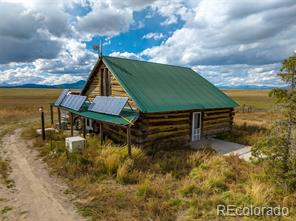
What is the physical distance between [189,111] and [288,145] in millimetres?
7729

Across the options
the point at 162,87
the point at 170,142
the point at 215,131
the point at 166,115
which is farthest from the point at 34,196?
the point at 215,131

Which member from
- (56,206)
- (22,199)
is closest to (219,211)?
(56,206)

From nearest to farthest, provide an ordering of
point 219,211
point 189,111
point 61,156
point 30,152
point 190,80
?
1. point 219,211
2. point 61,156
3. point 30,152
4. point 189,111
5. point 190,80

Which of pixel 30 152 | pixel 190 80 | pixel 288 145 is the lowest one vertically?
pixel 30 152

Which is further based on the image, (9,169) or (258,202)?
(9,169)

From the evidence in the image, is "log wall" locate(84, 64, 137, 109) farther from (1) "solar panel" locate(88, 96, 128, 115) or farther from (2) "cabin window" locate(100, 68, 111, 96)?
(1) "solar panel" locate(88, 96, 128, 115)

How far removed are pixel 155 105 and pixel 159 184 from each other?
17.7 ft

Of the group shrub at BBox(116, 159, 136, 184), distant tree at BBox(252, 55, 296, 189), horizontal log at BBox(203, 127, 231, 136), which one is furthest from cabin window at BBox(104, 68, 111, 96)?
distant tree at BBox(252, 55, 296, 189)

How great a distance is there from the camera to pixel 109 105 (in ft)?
43.1

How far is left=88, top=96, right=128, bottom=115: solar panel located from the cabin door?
17.0 feet

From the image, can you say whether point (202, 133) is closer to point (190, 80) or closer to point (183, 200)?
point (190, 80)

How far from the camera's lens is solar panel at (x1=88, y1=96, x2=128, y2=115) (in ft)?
40.1

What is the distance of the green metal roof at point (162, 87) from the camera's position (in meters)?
13.0

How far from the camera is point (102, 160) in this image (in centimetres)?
975
